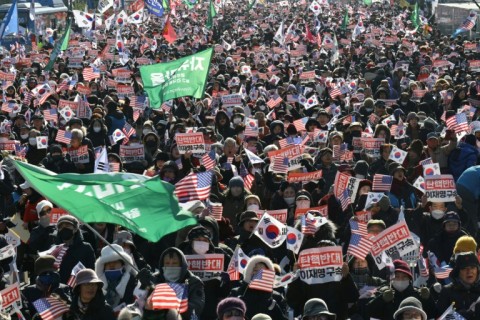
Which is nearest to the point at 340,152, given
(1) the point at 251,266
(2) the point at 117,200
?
(1) the point at 251,266

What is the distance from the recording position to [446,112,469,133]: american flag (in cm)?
1652

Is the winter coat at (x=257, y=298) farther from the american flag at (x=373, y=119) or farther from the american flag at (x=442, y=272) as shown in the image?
the american flag at (x=373, y=119)

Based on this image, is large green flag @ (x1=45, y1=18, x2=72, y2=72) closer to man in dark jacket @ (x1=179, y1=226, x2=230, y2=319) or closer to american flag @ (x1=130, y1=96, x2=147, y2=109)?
american flag @ (x1=130, y1=96, x2=147, y2=109)

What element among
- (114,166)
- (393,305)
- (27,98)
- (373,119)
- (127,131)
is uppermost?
(393,305)

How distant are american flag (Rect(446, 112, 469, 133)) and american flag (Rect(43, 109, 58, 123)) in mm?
6805

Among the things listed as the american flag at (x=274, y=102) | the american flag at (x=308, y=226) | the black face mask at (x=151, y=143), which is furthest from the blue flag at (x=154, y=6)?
the american flag at (x=308, y=226)

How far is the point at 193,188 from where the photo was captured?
11727mm

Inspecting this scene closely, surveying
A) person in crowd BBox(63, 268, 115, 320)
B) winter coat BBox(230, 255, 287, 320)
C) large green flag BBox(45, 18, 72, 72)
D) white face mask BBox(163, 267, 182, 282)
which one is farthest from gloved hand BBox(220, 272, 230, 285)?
large green flag BBox(45, 18, 72, 72)

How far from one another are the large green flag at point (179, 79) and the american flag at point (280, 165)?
4.26 meters

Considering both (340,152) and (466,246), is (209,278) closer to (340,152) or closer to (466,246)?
(466,246)

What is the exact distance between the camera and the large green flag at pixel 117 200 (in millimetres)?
8734

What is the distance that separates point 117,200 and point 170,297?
0.97 meters

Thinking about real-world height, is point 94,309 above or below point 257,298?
above

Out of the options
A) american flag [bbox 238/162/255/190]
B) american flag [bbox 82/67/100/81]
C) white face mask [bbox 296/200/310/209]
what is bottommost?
american flag [bbox 82/67/100/81]
